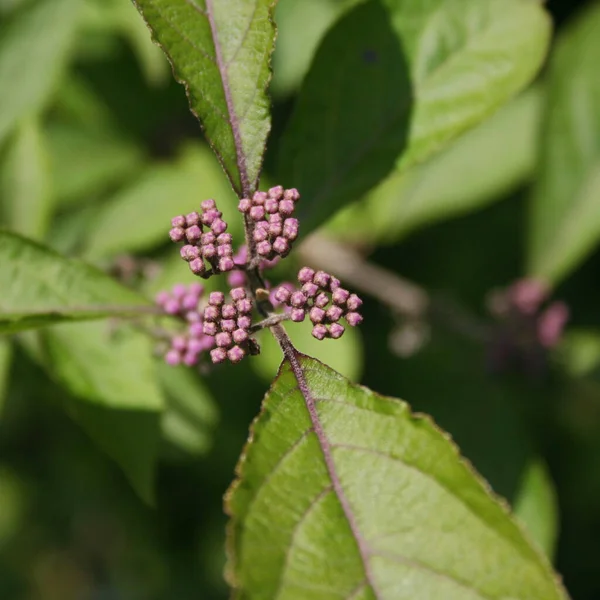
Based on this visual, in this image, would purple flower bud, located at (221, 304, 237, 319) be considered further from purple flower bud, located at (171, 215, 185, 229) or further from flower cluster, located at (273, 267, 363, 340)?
purple flower bud, located at (171, 215, 185, 229)

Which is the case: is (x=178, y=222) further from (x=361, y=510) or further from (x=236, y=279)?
(x=361, y=510)

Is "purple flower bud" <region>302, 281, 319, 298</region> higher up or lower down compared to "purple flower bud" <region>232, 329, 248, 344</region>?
higher up

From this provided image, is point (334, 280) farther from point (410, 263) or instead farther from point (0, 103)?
point (410, 263)

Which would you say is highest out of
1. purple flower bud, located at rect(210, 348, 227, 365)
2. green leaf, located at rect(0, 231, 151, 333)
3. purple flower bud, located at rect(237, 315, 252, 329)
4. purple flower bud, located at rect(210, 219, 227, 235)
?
purple flower bud, located at rect(210, 219, 227, 235)

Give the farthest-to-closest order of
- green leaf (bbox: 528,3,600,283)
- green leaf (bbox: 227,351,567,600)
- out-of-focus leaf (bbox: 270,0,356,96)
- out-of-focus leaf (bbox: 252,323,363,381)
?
out-of-focus leaf (bbox: 270,0,356,96) → green leaf (bbox: 528,3,600,283) → out-of-focus leaf (bbox: 252,323,363,381) → green leaf (bbox: 227,351,567,600)

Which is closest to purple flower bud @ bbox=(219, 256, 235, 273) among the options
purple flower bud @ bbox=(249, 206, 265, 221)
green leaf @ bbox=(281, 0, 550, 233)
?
purple flower bud @ bbox=(249, 206, 265, 221)

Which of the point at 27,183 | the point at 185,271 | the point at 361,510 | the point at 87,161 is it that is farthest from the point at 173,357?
the point at 87,161

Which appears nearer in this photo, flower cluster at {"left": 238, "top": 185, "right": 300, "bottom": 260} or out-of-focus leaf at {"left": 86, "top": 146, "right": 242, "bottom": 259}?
flower cluster at {"left": 238, "top": 185, "right": 300, "bottom": 260}

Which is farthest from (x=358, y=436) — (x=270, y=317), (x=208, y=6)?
(x=208, y=6)
